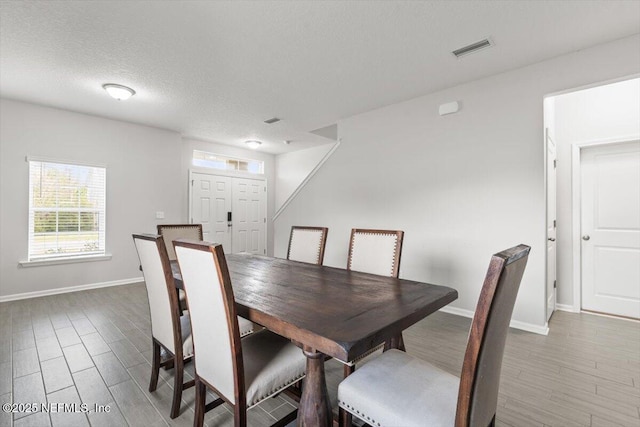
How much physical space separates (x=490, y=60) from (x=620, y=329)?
292cm

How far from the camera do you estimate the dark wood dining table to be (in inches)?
41.4

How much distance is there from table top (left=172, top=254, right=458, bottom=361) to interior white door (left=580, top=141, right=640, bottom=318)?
294 centimetres

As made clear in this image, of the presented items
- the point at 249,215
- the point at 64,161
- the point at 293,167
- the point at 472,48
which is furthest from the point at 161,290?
the point at 293,167

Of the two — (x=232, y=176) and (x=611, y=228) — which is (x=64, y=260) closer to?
(x=232, y=176)

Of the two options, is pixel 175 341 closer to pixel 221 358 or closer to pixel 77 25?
pixel 221 358

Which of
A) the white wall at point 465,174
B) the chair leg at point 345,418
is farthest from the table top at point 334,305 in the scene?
the white wall at point 465,174

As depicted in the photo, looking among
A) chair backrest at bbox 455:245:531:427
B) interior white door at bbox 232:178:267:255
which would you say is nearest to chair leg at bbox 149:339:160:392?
chair backrest at bbox 455:245:531:427

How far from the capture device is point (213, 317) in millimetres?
1275

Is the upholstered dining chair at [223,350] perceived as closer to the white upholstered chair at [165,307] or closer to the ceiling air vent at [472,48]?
the white upholstered chair at [165,307]

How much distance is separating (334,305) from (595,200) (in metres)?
3.68

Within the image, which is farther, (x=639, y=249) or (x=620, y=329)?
(x=639, y=249)

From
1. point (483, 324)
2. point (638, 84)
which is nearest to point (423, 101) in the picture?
point (638, 84)

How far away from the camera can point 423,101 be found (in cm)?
367

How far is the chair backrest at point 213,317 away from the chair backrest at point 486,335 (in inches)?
33.0
